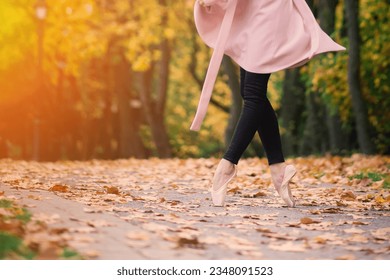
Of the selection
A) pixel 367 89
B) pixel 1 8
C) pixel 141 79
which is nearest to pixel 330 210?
pixel 367 89

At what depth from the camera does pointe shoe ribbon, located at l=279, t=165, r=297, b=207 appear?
22.2 feet

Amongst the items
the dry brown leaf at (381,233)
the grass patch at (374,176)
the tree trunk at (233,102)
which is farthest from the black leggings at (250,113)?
the tree trunk at (233,102)

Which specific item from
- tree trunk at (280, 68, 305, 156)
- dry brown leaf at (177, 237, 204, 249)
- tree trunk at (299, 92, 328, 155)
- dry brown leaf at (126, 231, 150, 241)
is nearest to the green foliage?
dry brown leaf at (126, 231, 150, 241)

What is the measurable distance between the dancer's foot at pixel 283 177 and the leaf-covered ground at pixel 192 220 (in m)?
0.14

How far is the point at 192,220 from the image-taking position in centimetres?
598

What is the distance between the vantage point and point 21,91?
3203 cm

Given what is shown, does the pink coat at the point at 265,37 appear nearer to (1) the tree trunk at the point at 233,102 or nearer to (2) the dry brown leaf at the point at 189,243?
(2) the dry brown leaf at the point at 189,243

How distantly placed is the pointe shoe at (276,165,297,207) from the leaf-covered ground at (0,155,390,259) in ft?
0.37

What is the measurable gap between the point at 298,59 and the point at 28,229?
2.76 m

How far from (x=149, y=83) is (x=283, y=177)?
20.8 meters

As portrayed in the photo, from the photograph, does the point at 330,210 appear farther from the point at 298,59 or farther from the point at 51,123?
the point at 51,123

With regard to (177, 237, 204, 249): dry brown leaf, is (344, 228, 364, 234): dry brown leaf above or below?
below

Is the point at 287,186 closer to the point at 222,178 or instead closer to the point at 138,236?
the point at 222,178

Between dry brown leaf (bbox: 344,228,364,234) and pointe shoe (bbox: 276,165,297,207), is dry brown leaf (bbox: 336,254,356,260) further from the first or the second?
pointe shoe (bbox: 276,165,297,207)
